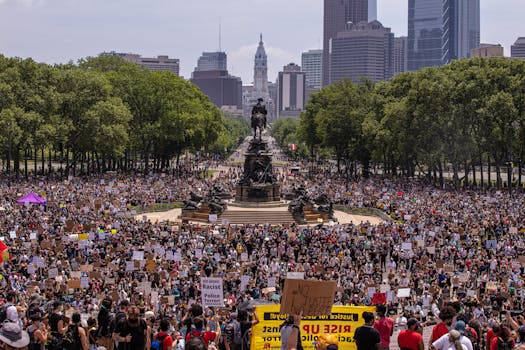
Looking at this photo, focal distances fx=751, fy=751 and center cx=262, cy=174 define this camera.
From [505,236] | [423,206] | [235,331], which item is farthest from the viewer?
[423,206]

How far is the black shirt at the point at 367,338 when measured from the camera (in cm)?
1174

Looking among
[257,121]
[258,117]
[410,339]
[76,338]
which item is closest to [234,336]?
[76,338]

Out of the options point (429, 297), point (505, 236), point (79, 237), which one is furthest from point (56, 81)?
point (429, 297)

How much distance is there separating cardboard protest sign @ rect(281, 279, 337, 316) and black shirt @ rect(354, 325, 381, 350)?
111 cm

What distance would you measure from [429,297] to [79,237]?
54.4ft

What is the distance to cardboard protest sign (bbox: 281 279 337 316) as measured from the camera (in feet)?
41.6

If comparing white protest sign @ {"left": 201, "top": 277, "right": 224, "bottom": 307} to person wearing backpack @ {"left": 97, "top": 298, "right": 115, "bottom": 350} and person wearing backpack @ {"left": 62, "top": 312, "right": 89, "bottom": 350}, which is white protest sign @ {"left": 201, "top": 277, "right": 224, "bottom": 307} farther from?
person wearing backpack @ {"left": 62, "top": 312, "right": 89, "bottom": 350}

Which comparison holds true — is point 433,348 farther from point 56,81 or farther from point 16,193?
point 56,81

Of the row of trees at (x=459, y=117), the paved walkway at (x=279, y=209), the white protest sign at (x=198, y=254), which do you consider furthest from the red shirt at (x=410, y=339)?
the row of trees at (x=459, y=117)

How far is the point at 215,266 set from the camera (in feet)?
98.8

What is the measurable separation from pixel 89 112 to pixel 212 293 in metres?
56.4

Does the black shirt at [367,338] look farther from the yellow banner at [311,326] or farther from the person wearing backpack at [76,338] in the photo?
the person wearing backpack at [76,338]

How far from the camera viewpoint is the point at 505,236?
3697 cm

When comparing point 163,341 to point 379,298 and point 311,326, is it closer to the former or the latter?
point 311,326
